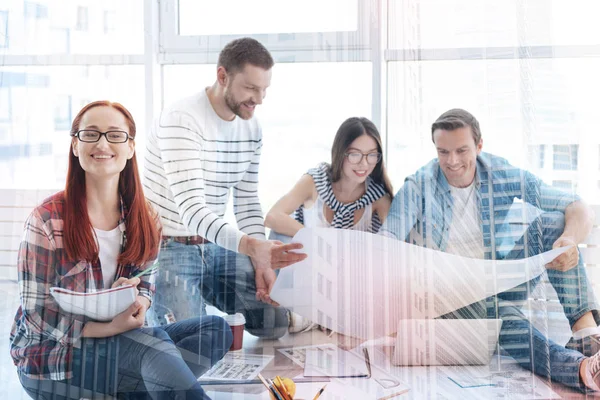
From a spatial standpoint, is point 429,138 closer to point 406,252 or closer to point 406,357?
point 406,252

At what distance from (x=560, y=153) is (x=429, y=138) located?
1.24 feet

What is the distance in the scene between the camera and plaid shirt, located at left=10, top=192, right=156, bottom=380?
4.67ft

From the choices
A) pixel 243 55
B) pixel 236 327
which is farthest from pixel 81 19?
pixel 236 327

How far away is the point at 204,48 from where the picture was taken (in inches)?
59.2

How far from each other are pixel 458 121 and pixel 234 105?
0.61 m

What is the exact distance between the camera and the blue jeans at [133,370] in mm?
1438

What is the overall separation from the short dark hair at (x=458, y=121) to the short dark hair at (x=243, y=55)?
1.59 feet

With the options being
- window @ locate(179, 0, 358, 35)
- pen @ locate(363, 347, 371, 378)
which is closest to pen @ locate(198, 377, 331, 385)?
pen @ locate(363, 347, 371, 378)

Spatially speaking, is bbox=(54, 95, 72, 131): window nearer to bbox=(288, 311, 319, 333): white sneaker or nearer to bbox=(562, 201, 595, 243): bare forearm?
bbox=(288, 311, 319, 333): white sneaker

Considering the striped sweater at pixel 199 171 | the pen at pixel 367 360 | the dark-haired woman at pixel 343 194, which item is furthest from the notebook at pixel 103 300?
the pen at pixel 367 360

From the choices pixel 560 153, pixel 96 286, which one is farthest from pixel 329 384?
pixel 560 153

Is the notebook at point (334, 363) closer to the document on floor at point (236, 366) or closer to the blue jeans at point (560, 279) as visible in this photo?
the document on floor at point (236, 366)

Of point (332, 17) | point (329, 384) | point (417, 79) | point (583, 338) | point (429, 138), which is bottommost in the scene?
point (329, 384)

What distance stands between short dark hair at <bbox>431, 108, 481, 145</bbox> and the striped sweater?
0.50m
